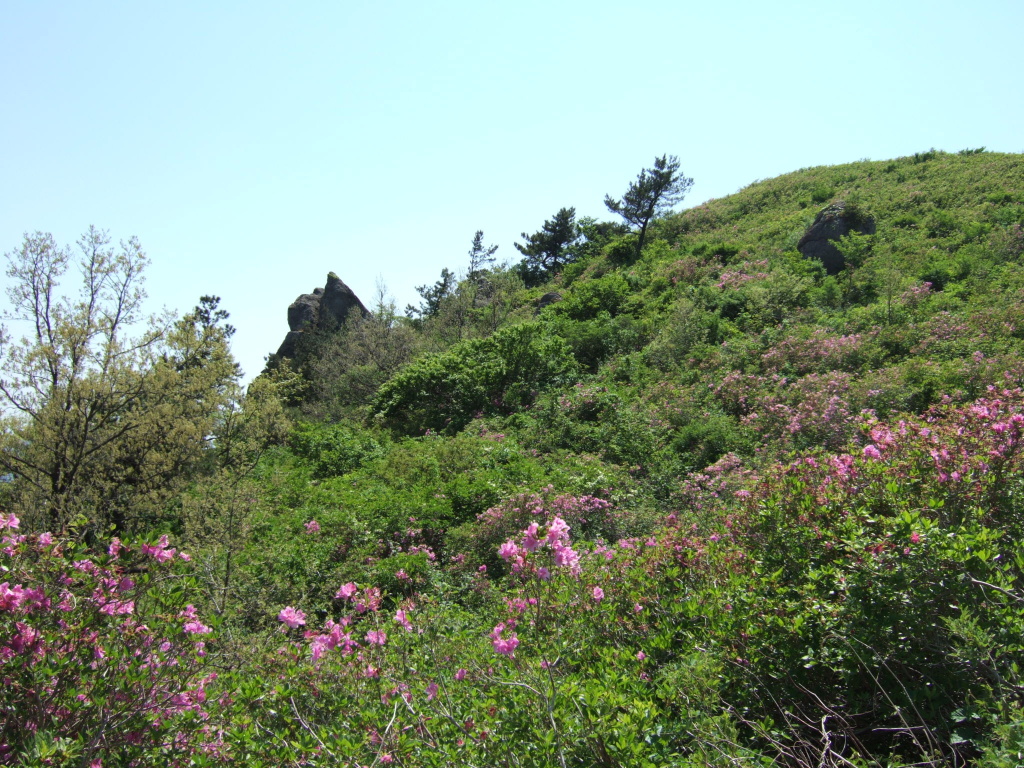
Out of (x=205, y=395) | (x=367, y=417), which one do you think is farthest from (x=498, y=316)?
(x=205, y=395)

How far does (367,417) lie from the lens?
699 inches

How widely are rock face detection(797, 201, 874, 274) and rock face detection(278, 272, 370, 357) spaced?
22718 mm

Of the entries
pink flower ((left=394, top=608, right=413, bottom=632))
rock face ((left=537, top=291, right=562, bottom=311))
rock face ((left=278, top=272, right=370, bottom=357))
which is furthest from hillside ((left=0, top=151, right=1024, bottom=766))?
rock face ((left=278, top=272, right=370, bottom=357))

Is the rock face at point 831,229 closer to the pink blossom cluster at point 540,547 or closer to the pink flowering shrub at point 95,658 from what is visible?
the pink blossom cluster at point 540,547

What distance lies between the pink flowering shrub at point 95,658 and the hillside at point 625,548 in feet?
0.06

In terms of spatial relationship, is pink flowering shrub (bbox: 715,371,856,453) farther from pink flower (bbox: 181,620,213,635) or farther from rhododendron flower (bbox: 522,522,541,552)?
pink flower (bbox: 181,620,213,635)

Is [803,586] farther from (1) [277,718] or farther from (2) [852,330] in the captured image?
(2) [852,330]

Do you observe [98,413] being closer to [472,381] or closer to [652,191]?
[472,381]

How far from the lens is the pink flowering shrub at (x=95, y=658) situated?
92.8 inches

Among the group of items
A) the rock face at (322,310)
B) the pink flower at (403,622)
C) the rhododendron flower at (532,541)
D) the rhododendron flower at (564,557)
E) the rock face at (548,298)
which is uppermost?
the rock face at (322,310)

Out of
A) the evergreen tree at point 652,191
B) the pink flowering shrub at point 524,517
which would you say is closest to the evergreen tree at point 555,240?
the evergreen tree at point 652,191

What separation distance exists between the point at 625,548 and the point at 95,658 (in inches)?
145

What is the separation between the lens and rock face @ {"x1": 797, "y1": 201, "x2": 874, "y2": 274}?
19.9m

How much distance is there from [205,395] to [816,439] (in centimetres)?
1214
